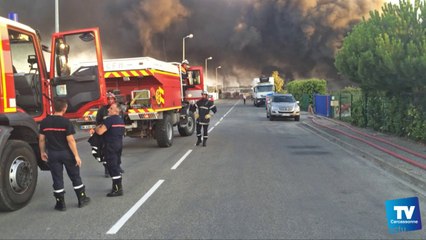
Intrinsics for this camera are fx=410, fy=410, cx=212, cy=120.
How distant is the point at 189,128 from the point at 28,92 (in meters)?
9.95

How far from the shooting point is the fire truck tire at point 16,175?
543cm

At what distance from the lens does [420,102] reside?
37.8ft

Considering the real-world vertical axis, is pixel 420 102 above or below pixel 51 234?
above

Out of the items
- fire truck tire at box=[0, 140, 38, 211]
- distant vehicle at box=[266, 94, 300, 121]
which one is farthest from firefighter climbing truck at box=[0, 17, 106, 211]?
distant vehicle at box=[266, 94, 300, 121]

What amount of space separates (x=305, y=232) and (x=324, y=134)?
11384 mm

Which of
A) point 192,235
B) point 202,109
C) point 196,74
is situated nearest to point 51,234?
point 192,235

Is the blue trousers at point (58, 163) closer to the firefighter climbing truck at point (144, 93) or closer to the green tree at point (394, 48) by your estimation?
the firefighter climbing truck at point (144, 93)

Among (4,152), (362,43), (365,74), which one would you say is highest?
(362,43)

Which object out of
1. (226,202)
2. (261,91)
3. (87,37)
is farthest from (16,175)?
(261,91)

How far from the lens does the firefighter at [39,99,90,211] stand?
551 centimetres

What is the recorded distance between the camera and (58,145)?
555cm

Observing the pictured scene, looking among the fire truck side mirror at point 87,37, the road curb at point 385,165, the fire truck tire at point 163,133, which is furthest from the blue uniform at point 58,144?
the fire truck tire at point 163,133

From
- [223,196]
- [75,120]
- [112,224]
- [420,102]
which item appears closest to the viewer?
[112,224]

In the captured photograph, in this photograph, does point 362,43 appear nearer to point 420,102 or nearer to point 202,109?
point 420,102
